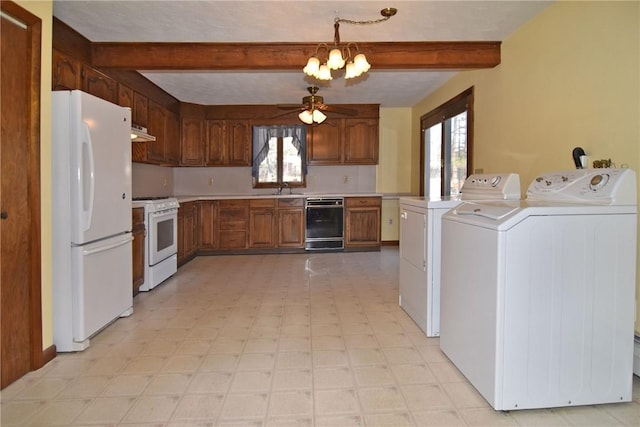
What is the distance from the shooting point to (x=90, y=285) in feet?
8.76

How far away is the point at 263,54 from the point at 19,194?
227 centimetres

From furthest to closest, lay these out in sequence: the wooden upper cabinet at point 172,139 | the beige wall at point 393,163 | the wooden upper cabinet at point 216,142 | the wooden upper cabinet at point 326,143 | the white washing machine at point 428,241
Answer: the beige wall at point 393,163
the wooden upper cabinet at point 326,143
the wooden upper cabinet at point 216,142
the wooden upper cabinet at point 172,139
the white washing machine at point 428,241

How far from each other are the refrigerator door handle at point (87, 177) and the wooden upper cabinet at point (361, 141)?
14.8 feet

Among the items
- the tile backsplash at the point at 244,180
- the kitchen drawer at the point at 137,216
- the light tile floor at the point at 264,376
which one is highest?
the tile backsplash at the point at 244,180

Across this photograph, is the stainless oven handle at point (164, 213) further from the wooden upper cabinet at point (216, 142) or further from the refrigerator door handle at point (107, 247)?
the wooden upper cabinet at point (216, 142)

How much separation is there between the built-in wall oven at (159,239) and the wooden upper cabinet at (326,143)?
2606 mm

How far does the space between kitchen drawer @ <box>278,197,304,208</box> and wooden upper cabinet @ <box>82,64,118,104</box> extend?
9.32 ft

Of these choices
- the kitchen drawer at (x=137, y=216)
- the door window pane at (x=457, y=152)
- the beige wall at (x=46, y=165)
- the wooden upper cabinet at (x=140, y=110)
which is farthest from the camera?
the door window pane at (x=457, y=152)

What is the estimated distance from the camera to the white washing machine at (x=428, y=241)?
2.76 metres

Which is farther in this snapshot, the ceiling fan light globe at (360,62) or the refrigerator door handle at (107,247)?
the ceiling fan light globe at (360,62)

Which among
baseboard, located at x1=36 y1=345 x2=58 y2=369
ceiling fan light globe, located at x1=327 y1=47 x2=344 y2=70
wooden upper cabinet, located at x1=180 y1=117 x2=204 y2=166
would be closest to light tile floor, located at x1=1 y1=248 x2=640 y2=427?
baseboard, located at x1=36 y1=345 x2=58 y2=369

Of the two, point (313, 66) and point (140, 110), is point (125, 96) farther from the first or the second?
point (313, 66)

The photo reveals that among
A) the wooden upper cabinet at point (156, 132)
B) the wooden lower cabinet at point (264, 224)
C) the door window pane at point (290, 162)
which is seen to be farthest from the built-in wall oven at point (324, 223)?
the wooden upper cabinet at point (156, 132)

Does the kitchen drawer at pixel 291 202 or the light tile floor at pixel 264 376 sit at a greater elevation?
the kitchen drawer at pixel 291 202
